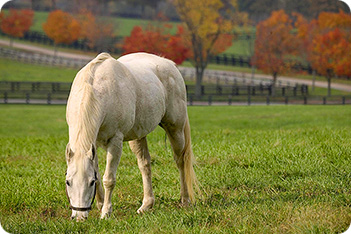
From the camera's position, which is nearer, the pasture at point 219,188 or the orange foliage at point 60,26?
the pasture at point 219,188

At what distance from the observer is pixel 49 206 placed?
6.19 meters

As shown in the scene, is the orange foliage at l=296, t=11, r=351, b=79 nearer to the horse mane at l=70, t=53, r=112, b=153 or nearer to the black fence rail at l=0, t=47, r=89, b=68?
the black fence rail at l=0, t=47, r=89, b=68

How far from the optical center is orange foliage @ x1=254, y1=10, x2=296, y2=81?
37.3m

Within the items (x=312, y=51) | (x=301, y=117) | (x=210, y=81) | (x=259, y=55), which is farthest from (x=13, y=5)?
(x=301, y=117)

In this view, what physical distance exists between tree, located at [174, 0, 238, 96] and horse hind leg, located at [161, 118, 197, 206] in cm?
3164

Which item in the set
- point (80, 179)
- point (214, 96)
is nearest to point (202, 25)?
point (214, 96)

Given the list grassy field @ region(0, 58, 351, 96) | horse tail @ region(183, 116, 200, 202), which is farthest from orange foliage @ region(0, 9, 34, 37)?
horse tail @ region(183, 116, 200, 202)

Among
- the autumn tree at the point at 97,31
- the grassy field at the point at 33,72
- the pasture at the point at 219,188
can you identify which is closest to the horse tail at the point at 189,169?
the pasture at the point at 219,188

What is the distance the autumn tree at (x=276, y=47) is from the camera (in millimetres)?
37344

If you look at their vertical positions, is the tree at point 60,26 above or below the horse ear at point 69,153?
above

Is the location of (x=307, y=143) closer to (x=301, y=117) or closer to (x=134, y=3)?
(x=301, y=117)

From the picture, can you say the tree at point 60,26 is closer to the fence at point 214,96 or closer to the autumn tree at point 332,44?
the fence at point 214,96

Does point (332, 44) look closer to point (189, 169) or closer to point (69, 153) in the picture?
point (189, 169)

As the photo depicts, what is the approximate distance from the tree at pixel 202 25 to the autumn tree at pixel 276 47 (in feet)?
9.92
